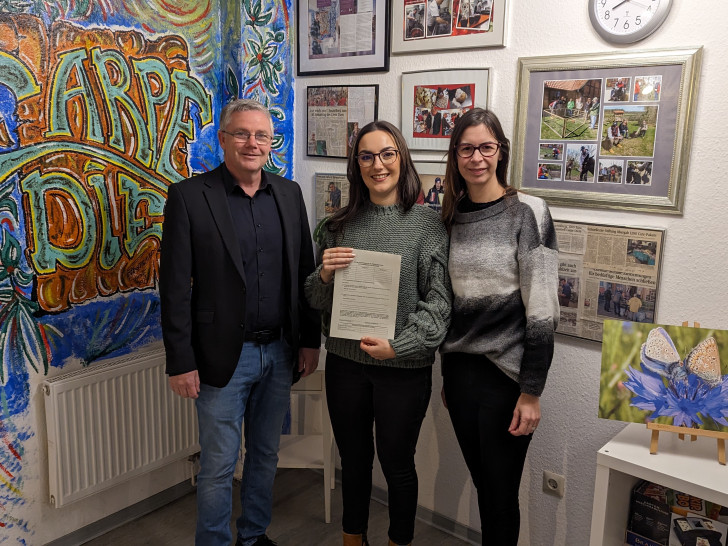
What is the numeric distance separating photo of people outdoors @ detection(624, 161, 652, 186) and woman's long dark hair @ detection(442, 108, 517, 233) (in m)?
0.43

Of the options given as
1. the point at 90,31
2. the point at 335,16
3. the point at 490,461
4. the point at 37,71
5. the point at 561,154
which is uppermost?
the point at 335,16

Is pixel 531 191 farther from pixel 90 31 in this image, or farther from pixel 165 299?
pixel 90 31

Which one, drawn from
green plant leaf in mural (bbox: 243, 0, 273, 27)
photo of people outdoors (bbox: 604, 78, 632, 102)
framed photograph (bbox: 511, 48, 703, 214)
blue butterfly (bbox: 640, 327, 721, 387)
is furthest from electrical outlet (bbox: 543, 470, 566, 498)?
green plant leaf in mural (bbox: 243, 0, 273, 27)

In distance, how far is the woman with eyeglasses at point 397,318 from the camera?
1814 mm

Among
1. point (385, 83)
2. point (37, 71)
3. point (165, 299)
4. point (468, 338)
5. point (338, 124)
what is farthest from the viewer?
point (338, 124)

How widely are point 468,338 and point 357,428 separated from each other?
0.50 meters

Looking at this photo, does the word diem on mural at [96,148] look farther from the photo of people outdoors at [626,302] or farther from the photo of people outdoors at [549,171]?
the photo of people outdoors at [626,302]

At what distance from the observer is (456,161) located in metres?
1.78

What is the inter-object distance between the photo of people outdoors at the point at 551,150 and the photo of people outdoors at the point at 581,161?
24 millimetres

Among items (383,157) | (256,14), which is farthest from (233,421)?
(256,14)

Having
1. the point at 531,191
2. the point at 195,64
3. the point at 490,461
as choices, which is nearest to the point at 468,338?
the point at 490,461

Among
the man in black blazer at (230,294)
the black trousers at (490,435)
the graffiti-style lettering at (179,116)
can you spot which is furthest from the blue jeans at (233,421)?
the graffiti-style lettering at (179,116)

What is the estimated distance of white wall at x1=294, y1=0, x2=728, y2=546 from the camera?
5.77ft

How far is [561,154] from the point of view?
2033mm
